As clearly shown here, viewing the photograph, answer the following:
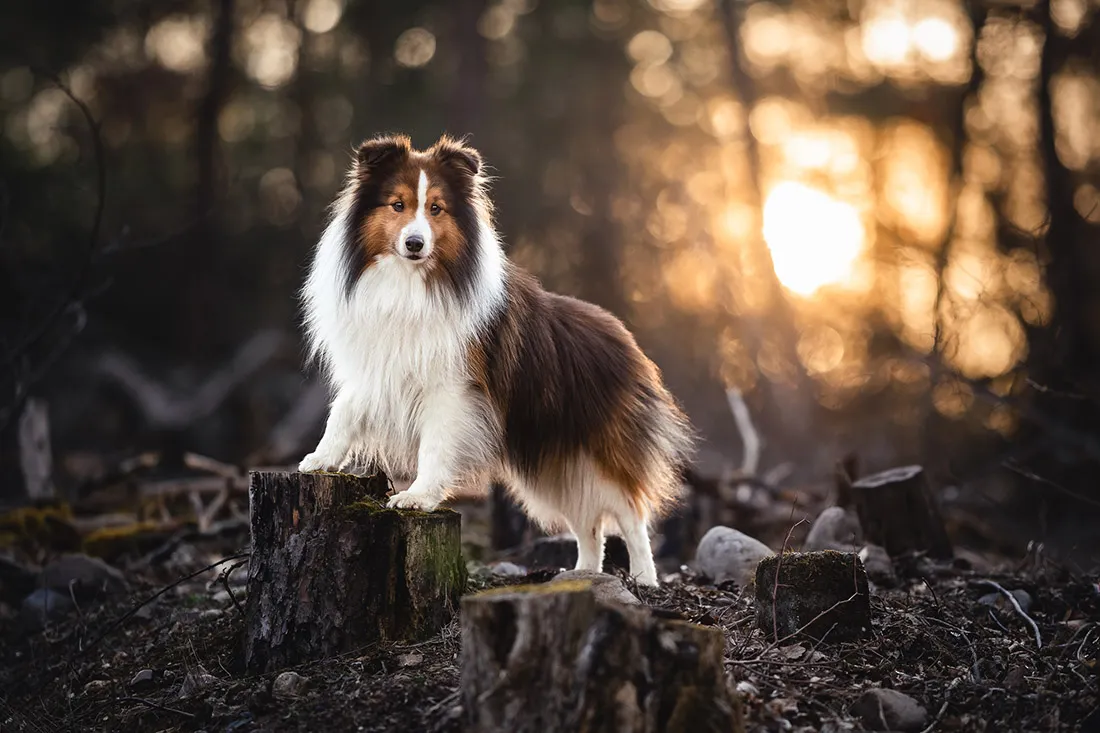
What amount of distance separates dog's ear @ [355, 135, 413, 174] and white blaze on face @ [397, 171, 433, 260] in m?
0.29

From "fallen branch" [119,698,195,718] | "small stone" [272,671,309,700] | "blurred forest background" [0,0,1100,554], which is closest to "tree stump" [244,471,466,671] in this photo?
"small stone" [272,671,309,700]

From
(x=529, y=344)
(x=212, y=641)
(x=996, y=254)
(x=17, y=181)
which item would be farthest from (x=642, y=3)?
(x=212, y=641)

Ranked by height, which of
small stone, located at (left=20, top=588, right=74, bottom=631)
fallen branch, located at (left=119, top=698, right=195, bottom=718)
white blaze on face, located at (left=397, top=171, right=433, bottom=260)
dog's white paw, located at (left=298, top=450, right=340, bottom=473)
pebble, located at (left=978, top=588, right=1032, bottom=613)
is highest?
white blaze on face, located at (left=397, top=171, right=433, bottom=260)

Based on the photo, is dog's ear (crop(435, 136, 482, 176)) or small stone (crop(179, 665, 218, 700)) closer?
small stone (crop(179, 665, 218, 700))

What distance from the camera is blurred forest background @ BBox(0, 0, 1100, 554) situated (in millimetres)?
12461

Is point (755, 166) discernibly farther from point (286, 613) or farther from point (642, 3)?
point (286, 613)

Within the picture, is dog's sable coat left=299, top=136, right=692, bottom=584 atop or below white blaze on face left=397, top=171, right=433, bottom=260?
below

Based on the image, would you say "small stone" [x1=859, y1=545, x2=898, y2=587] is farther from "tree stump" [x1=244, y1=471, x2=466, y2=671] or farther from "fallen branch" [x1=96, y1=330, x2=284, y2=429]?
"fallen branch" [x1=96, y1=330, x2=284, y2=429]

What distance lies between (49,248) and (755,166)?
36.5ft

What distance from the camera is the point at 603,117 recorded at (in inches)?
828

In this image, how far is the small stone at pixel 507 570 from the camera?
18.9ft

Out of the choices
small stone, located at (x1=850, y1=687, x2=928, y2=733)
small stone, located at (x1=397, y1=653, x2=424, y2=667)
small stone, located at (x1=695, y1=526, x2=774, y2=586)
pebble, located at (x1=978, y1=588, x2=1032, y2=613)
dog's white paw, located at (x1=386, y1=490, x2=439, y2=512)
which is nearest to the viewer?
small stone, located at (x1=850, y1=687, x2=928, y2=733)

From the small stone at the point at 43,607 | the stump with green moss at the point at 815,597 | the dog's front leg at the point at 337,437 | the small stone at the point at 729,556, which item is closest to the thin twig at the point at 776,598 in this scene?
the stump with green moss at the point at 815,597

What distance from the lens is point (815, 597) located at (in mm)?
4391
